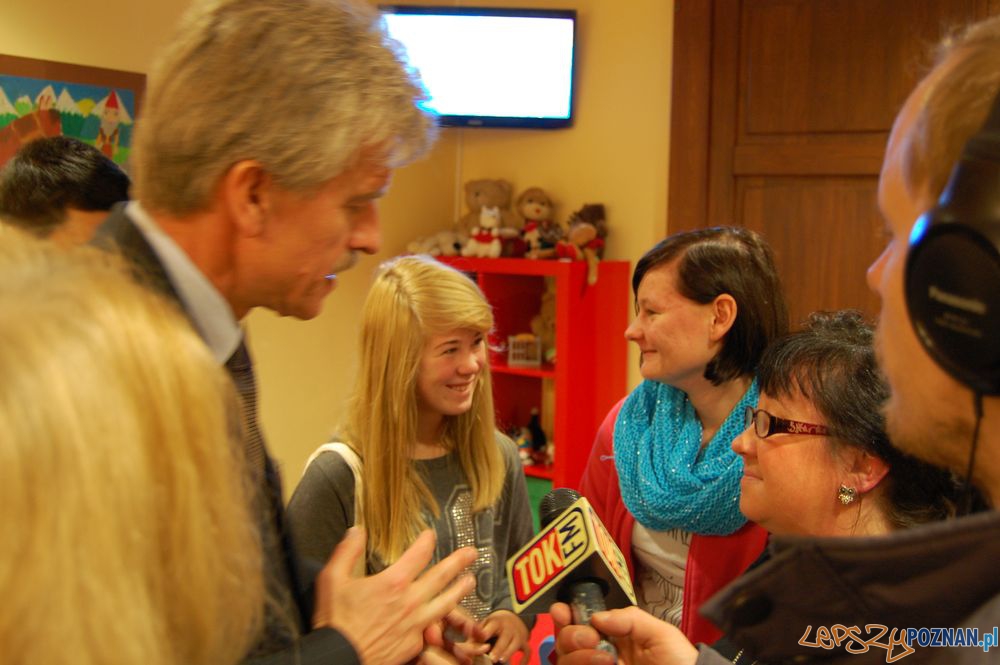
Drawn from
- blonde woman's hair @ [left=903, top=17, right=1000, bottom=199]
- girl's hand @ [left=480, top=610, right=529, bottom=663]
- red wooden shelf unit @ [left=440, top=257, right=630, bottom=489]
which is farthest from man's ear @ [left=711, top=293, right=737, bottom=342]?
red wooden shelf unit @ [left=440, top=257, right=630, bottom=489]

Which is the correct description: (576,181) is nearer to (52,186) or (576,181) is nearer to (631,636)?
(52,186)

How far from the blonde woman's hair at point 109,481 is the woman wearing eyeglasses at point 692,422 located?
1273 millimetres

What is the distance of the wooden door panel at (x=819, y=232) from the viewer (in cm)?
355

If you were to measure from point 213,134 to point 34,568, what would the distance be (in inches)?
22.1

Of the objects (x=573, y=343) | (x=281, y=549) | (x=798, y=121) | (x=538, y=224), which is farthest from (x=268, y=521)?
(x=538, y=224)

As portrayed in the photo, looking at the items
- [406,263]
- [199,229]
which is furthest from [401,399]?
[199,229]

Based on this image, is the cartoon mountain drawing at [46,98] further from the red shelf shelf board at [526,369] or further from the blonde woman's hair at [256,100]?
the blonde woman's hair at [256,100]

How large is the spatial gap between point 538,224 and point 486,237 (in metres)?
0.25

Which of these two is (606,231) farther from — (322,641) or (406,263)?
(322,641)

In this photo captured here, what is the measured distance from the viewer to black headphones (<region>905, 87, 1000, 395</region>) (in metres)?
0.67

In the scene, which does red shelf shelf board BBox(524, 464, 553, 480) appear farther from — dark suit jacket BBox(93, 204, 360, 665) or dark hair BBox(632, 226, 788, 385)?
dark suit jacket BBox(93, 204, 360, 665)

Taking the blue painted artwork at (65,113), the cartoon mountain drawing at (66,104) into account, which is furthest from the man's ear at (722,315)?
the cartoon mountain drawing at (66,104)

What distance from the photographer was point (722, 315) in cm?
195

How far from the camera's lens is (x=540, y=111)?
4.25m
